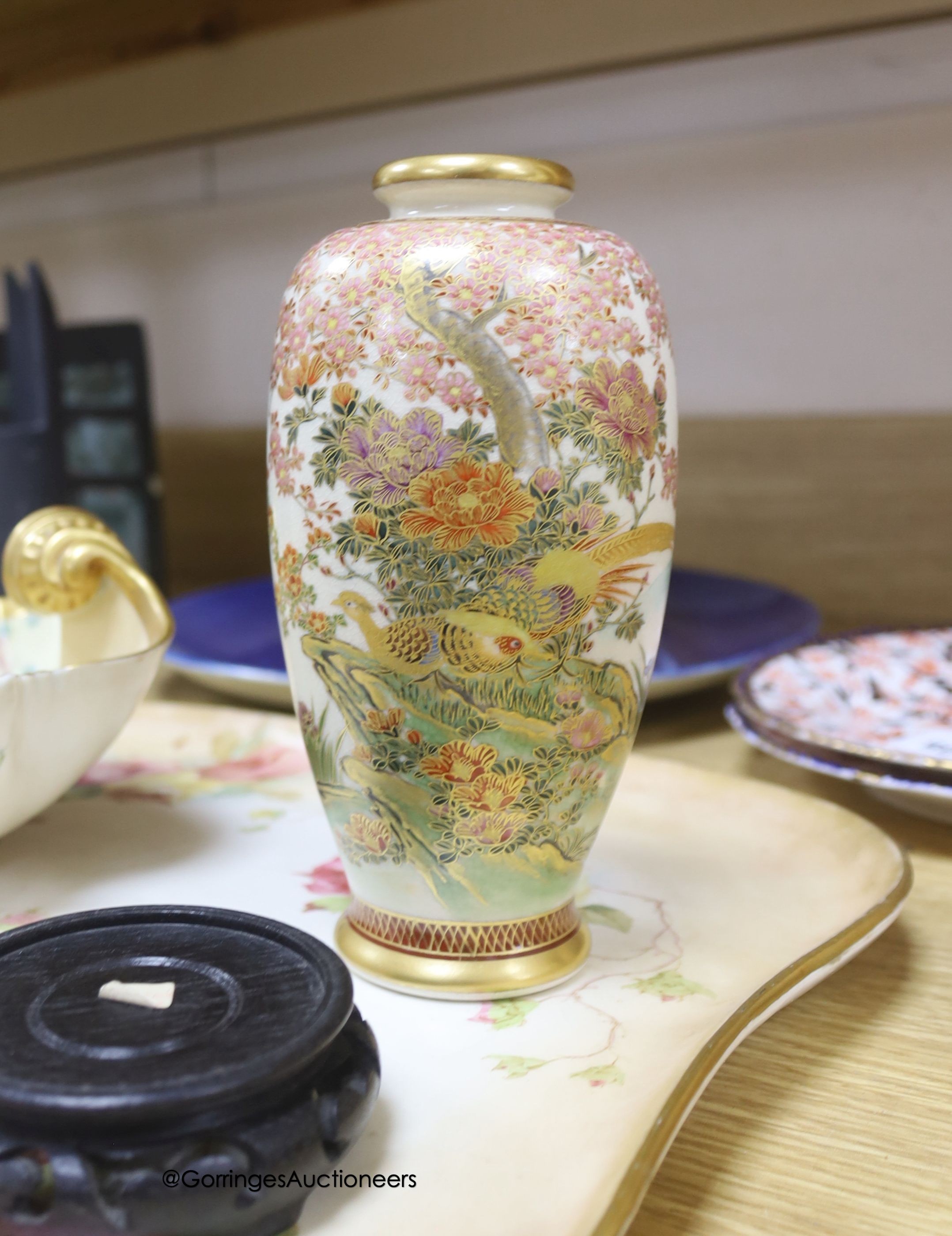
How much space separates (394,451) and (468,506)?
27 millimetres

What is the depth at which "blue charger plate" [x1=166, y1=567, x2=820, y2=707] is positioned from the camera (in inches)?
28.1

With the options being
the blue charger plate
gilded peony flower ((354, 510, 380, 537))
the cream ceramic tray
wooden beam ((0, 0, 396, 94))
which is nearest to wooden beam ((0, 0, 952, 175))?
wooden beam ((0, 0, 396, 94))

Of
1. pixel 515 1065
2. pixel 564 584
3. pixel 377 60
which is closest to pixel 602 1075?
pixel 515 1065

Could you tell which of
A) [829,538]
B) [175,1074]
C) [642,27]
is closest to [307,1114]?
[175,1074]

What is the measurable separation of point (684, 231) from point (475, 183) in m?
0.66

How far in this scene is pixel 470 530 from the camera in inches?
13.9

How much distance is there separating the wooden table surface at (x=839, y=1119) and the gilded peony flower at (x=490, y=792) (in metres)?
0.11

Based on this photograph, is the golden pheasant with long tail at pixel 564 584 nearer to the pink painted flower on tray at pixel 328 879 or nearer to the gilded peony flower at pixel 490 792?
the gilded peony flower at pixel 490 792

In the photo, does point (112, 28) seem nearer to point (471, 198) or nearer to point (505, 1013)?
point (471, 198)

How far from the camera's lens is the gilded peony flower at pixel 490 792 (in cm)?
38

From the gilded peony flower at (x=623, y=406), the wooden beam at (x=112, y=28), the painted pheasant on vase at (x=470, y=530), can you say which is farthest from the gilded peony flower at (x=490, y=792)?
the wooden beam at (x=112, y=28)

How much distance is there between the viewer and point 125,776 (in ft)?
2.02

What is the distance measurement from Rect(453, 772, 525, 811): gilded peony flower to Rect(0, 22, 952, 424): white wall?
0.66m

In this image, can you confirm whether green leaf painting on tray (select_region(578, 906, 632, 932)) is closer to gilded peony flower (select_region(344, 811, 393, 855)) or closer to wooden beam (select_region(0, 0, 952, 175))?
gilded peony flower (select_region(344, 811, 393, 855))
